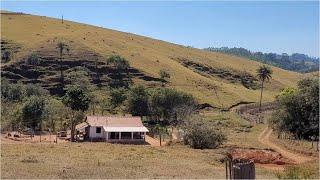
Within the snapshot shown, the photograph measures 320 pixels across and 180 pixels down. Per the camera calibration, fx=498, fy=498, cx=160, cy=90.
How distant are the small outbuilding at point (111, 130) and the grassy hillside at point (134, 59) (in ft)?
142

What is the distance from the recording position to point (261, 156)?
41.0 meters

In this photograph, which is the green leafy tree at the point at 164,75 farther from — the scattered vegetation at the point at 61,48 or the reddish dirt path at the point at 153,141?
the reddish dirt path at the point at 153,141

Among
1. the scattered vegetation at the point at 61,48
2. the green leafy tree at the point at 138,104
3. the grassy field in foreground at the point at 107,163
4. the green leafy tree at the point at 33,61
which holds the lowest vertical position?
the grassy field in foreground at the point at 107,163

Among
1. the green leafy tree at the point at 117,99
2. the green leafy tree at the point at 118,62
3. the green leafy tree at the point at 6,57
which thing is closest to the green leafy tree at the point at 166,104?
the green leafy tree at the point at 117,99

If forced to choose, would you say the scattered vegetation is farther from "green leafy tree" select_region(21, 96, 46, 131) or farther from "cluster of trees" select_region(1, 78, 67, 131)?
"green leafy tree" select_region(21, 96, 46, 131)

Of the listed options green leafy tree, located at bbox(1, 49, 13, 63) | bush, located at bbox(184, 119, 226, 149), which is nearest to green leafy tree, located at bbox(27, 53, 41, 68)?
green leafy tree, located at bbox(1, 49, 13, 63)

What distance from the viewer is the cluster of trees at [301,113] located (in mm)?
54250

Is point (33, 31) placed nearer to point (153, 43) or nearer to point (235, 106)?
point (153, 43)

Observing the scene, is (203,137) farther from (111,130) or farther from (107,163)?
(107,163)

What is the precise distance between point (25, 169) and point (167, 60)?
346 ft

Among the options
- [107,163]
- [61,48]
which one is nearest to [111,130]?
[107,163]

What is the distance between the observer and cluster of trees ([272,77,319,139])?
178ft

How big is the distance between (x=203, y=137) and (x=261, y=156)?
28.3ft

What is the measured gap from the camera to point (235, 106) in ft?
337
